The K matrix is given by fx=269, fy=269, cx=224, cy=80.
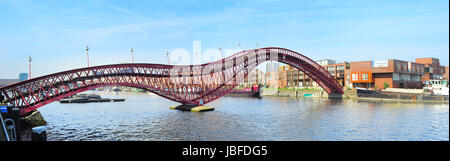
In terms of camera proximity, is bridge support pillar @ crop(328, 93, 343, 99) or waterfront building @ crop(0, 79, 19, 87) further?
bridge support pillar @ crop(328, 93, 343, 99)

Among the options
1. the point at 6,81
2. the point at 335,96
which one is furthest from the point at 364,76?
the point at 6,81

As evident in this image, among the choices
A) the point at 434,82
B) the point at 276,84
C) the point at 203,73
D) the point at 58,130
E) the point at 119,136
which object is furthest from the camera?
the point at 276,84

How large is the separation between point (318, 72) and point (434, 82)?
3943 cm

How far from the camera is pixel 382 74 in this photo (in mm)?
101125

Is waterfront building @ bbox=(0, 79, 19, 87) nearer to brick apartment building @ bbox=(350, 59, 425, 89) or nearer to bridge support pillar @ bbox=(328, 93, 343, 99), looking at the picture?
bridge support pillar @ bbox=(328, 93, 343, 99)

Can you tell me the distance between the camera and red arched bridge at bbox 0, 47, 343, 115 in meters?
37.4

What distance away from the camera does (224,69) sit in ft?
184

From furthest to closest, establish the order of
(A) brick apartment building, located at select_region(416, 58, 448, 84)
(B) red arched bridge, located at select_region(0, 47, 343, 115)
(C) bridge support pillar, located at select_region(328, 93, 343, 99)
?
(A) brick apartment building, located at select_region(416, 58, 448, 84) → (C) bridge support pillar, located at select_region(328, 93, 343, 99) → (B) red arched bridge, located at select_region(0, 47, 343, 115)

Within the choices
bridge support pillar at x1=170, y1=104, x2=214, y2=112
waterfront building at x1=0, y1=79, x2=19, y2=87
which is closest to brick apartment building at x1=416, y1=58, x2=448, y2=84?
bridge support pillar at x1=170, y1=104, x2=214, y2=112

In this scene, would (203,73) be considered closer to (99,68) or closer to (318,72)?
(99,68)

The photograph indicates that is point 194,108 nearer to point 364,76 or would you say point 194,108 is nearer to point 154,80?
point 154,80

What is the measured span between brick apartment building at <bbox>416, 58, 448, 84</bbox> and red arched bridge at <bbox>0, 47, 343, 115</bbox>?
94.5m

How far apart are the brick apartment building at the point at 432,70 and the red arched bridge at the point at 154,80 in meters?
94.5
